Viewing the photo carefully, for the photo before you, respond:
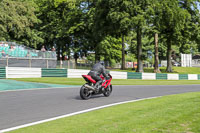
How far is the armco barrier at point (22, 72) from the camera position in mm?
22300

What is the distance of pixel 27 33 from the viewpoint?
41.0 metres

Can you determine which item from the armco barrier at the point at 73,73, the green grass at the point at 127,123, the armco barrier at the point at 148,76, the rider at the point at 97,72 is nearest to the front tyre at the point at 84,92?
the rider at the point at 97,72

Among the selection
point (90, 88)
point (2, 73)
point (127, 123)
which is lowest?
point (127, 123)

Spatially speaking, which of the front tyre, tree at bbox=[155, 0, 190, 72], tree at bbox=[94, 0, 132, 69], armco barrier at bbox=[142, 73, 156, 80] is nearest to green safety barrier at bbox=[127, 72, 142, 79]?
armco barrier at bbox=[142, 73, 156, 80]

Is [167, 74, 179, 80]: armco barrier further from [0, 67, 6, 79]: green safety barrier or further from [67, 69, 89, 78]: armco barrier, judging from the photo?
[0, 67, 6, 79]: green safety barrier

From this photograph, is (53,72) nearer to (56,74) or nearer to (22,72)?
(56,74)

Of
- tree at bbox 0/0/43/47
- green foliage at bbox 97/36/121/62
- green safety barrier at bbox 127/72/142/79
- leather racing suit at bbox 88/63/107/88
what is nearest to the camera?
leather racing suit at bbox 88/63/107/88

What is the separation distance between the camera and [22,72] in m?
23.4

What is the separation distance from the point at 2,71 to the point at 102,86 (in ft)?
43.3

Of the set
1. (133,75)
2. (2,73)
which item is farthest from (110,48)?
(2,73)

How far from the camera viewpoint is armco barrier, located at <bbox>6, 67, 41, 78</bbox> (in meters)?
22.3

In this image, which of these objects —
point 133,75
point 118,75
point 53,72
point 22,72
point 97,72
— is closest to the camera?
point 97,72

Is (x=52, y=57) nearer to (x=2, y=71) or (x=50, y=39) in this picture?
(x=2, y=71)

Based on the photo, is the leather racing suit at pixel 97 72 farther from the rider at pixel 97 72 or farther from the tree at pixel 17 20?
the tree at pixel 17 20
